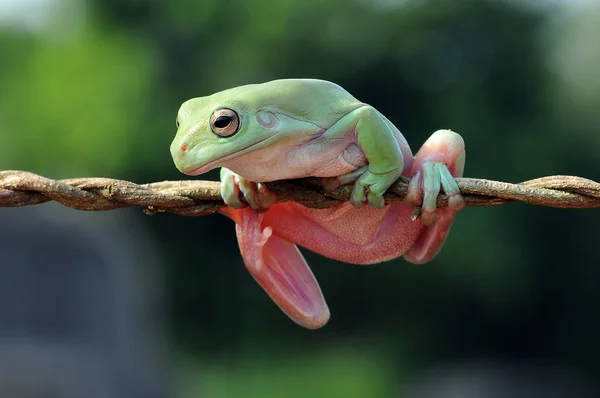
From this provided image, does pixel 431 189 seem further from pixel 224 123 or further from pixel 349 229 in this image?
pixel 224 123

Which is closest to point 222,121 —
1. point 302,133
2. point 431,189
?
point 302,133

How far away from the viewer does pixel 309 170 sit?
2074 millimetres

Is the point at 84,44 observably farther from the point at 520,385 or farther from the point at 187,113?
the point at 187,113

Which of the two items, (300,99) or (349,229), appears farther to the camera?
(349,229)

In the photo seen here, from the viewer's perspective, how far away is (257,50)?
1980 centimetres

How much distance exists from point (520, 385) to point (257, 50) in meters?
8.60

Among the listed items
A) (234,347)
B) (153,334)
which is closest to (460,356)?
(234,347)

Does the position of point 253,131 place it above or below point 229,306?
below

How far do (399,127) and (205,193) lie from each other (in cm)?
1778

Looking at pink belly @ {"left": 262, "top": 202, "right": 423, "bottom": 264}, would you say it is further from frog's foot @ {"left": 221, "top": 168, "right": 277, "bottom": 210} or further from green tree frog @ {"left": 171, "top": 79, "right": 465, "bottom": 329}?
→ frog's foot @ {"left": 221, "top": 168, "right": 277, "bottom": 210}

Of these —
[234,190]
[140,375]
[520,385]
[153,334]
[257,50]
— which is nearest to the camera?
[234,190]

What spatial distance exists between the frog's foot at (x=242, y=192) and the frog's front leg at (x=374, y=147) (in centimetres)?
21

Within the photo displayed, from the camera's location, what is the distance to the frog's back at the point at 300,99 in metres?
2.03

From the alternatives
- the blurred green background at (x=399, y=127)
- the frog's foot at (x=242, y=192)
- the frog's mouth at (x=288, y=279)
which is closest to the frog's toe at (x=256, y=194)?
the frog's foot at (x=242, y=192)
